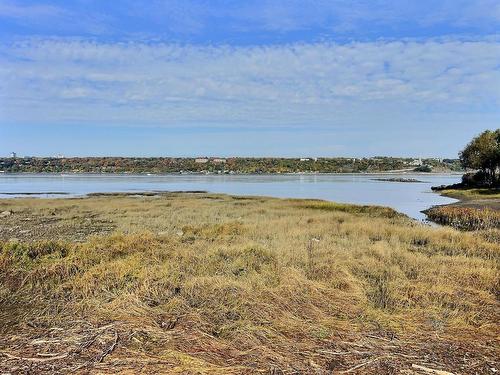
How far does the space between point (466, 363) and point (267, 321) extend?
283cm

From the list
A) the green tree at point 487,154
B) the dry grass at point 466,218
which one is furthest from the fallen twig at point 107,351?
the green tree at point 487,154

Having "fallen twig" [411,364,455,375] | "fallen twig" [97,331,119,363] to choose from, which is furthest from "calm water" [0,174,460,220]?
"fallen twig" [97,331,119,363]

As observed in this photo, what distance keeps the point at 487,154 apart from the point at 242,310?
66.6 metres

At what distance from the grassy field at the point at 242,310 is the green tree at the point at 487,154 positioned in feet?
189

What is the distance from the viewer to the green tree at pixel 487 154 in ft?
209

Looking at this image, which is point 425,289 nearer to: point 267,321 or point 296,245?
point 267,321

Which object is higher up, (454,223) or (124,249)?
(124,249)

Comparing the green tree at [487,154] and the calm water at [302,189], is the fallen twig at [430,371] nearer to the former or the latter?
the calm water at [302,189]

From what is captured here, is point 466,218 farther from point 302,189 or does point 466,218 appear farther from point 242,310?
point 302,189

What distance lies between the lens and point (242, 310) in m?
7.39

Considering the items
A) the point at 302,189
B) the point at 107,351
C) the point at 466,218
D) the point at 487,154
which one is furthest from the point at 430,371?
the point at 302,189

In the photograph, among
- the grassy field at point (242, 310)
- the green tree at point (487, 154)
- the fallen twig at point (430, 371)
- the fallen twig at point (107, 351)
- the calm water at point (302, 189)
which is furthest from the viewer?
the green tree at point (487, 154)

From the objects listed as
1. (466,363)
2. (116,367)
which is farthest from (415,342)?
(116,367)

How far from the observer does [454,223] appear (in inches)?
1222
